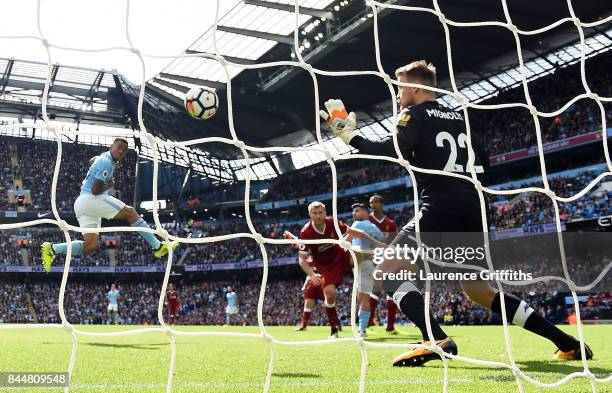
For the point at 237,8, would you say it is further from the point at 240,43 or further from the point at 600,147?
the point at 600,147

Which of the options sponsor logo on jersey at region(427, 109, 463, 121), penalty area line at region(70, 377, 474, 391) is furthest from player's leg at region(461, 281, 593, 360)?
sponsor logo on jersey at region(427, 109, 463, 121)

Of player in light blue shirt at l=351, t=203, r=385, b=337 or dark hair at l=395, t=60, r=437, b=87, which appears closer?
dark hair at l=395, t=60, r=437, b=87

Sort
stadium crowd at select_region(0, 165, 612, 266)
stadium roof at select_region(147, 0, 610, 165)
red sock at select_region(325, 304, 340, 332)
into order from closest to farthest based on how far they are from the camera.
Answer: red sock at select_region(325, 304, 340, 332) → stadium roof at select_region(147, 0, 610, 165) → stadium crowd at select_region(0, 165, 612, 266)

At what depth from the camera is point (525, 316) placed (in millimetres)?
3869

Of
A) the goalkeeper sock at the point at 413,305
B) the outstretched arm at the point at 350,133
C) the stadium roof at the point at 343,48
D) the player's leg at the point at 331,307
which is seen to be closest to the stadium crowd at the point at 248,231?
the stadium roof at the point at 343,48

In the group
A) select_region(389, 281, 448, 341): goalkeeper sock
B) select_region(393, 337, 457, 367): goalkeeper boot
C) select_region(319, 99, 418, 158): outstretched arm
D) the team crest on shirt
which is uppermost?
the team crest on shirt

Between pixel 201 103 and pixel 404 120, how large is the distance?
3.37 meters

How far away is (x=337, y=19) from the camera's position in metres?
23.1

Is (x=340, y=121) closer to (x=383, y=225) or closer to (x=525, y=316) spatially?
(x=525, y=316)

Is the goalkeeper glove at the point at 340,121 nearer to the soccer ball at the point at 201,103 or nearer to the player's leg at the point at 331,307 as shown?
the soccer ball at the point at 201,103

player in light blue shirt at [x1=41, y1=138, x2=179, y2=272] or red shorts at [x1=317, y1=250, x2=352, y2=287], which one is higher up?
player in light blue shirt at [x1=41, y1=138, x2=179, y2=272]

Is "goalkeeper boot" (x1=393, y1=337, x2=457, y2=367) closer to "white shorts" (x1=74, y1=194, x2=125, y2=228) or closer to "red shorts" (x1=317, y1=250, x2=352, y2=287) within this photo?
"red shorts" (x1=317, y1=250, x2=352, y2=287)

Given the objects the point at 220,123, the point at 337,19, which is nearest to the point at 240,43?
the point at 337,19

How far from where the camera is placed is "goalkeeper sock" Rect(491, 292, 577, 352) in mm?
3879
